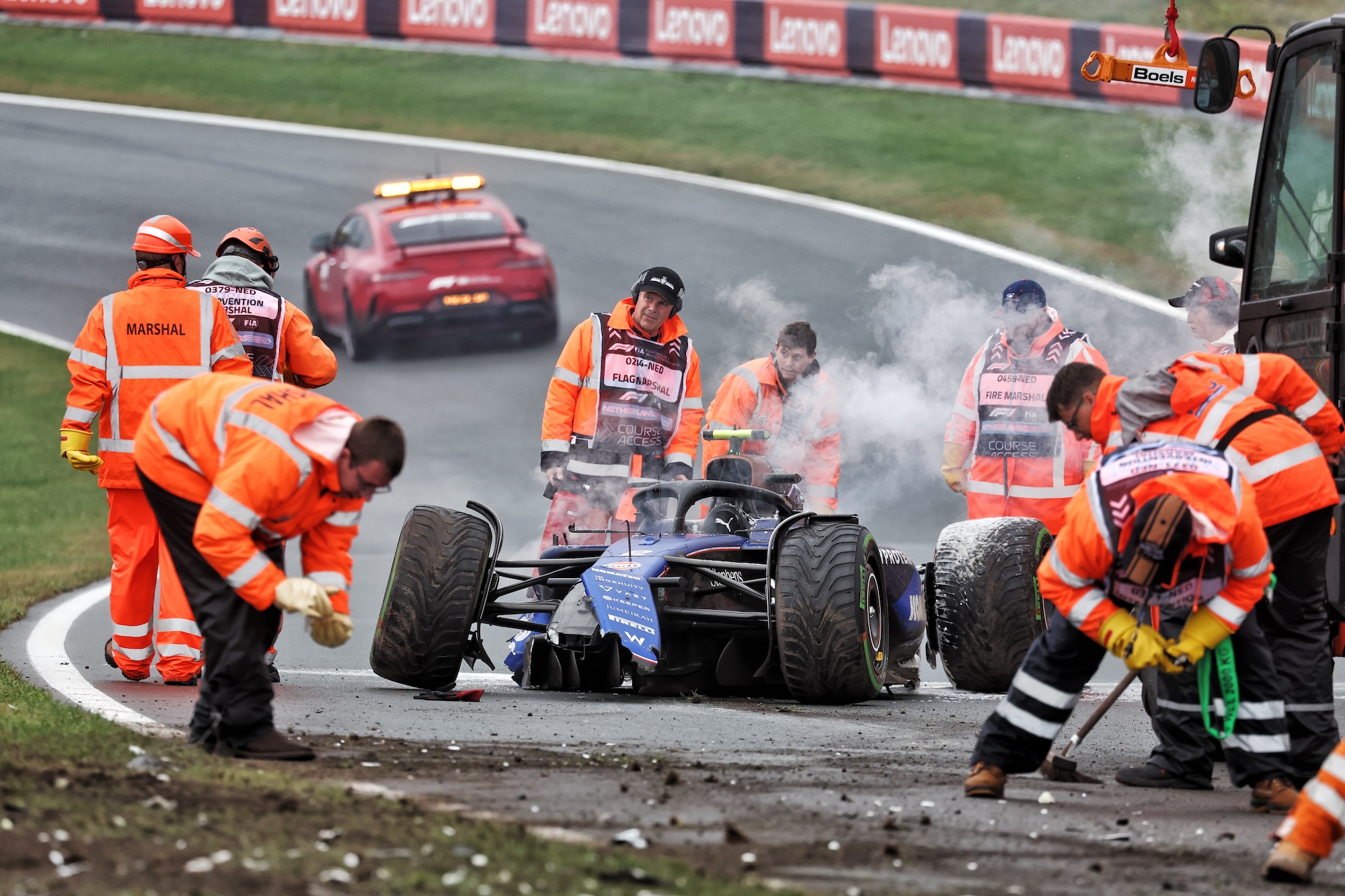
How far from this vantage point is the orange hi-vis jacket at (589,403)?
10.4 m

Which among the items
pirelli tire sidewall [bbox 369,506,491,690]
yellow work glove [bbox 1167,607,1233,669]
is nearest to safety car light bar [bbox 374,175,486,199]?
pirelli tire sidewall [bbox 369,506,491,690]

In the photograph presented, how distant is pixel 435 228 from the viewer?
1892cm

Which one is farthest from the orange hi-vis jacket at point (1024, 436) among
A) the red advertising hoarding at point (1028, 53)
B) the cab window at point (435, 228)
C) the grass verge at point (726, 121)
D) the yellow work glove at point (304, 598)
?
the red advertising hoarding at point (1028, 53)

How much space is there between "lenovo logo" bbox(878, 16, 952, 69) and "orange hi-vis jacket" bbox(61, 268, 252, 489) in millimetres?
21451

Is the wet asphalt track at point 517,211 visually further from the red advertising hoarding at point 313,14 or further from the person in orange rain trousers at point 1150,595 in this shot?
the person in orange rain trousers at point 1150,595

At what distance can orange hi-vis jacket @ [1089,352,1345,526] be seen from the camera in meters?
6.41

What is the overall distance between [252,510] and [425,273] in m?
13.4

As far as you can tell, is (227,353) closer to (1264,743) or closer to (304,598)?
(304,598)

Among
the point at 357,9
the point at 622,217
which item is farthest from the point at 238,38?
the point at 622,217

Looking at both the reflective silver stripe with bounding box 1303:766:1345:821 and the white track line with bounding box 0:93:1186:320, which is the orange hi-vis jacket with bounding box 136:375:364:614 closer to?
the reflective silver stripe with bounding box 1303:766:1345:821

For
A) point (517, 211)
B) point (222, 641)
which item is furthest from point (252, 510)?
point (517, 211)

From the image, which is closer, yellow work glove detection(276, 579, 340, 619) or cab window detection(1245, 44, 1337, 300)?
yellow work glove detection(276, 579, 340, 619)

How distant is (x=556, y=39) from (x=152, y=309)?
19918 mm

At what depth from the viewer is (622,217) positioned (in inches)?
953
